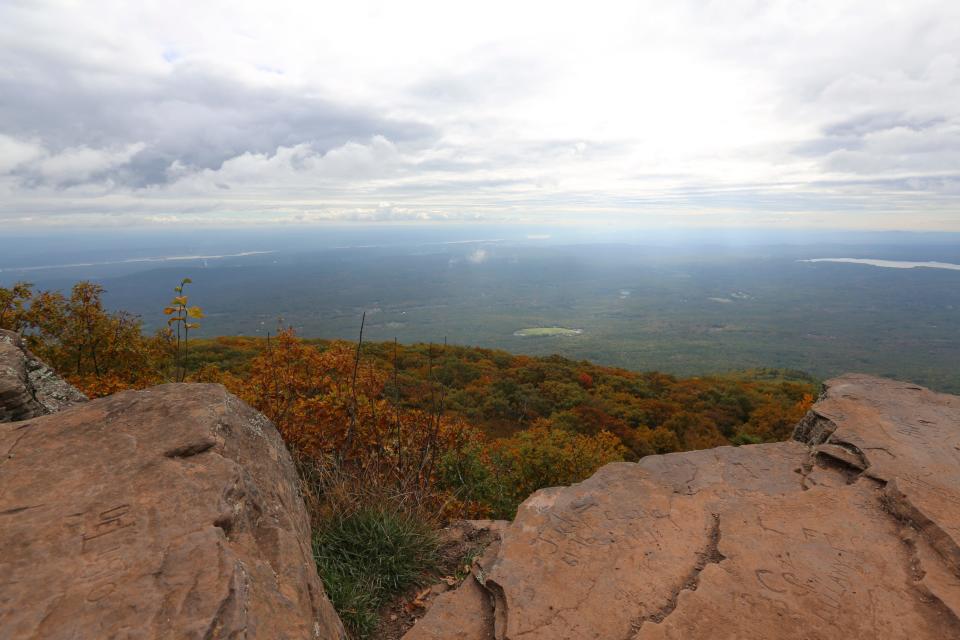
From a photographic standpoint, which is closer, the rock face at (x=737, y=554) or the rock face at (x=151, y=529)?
the rock face at (x=151, y=529)

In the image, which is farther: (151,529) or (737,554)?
(737,554)

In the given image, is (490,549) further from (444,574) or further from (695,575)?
(695,575)

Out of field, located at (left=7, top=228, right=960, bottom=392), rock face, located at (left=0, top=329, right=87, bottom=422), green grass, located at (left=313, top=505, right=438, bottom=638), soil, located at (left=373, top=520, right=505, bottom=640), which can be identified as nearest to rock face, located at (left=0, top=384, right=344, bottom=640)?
green grass, located at (left=313, top=505, right=438, bottom=638)

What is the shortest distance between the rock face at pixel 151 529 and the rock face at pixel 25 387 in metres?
1.01

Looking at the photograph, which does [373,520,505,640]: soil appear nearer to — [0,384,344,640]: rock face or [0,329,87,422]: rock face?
[0,384,344,640]: rock face

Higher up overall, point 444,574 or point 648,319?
point 444,574

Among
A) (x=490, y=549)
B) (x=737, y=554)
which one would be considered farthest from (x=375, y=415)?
(x=737, y=554)

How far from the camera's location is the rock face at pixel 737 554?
333 cm

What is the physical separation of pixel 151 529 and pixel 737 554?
4.36 m

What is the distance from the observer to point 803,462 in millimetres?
5891

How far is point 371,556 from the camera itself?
4426 mm

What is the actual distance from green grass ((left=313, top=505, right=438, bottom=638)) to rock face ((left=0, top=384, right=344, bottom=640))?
52cm

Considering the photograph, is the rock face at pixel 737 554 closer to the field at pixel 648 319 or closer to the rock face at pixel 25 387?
the rock face at pixel 25 387

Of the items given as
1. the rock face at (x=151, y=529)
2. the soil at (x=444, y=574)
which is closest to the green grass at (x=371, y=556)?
the soil at (x=444, y=574)
